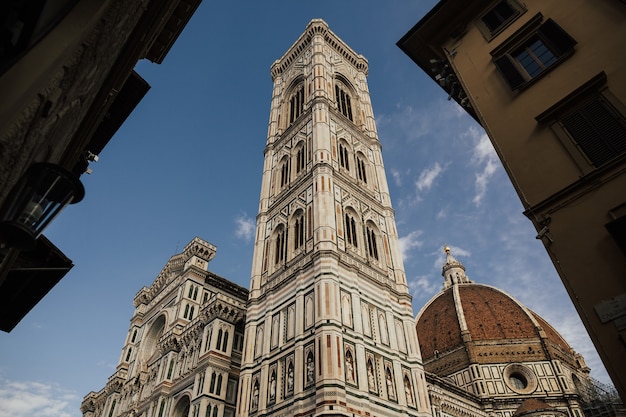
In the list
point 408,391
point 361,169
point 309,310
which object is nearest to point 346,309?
point 309,310

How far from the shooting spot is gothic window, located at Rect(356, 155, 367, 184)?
28406mm

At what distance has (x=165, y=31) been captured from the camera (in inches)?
364

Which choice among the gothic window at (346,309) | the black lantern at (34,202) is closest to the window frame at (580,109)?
the black lantern at (34,202)

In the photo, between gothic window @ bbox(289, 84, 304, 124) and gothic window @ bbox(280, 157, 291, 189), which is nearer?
gothic window @ bbox(280, 157, 291, 189)

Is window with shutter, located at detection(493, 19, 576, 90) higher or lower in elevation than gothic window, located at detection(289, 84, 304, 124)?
lower

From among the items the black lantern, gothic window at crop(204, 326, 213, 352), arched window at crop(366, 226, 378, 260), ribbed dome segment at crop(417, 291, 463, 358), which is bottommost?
the black lantern

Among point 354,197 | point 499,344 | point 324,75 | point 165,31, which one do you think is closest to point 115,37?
point 165,31

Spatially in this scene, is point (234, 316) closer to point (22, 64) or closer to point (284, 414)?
point (284, 414)

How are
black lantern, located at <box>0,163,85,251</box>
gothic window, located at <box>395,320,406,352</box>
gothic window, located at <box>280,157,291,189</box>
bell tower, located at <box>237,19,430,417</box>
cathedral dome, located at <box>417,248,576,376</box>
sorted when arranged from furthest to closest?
cathedral dome, located at <box>417,248,576,376</box>, gothic window, located at <box>280,157,291,189</box>, gothic window, located at <box>395,320,406,352</box>, bell tower, located at <box>237,19,430,417</box>, black lantern, located at <box>0,163,85,251</box>

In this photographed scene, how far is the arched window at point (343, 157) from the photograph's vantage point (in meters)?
27.7

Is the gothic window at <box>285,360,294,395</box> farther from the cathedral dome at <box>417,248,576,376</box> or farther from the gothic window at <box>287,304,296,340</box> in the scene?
the cathedral dome at <box>417,248,576,376</box>

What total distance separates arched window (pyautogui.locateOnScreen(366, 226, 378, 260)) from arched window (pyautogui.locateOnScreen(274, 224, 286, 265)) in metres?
5.14

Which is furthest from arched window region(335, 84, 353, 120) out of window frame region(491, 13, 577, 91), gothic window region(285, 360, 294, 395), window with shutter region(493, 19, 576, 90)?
window with shutter region(493, 19, 576, 90)

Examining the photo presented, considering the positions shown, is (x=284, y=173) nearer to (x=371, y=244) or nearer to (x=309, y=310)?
(x=371, y=244)
